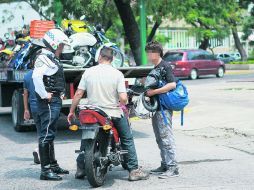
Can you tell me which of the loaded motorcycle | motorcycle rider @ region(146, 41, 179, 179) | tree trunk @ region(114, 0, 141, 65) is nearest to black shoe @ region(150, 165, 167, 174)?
motorcycle rider @ region(146, 41, 179, 179)

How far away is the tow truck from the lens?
11766 millimetres

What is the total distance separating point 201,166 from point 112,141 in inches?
63.0

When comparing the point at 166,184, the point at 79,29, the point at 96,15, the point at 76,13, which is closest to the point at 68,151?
the point at 166,184

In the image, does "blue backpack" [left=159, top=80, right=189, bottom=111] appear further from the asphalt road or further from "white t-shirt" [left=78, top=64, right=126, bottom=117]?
the asphalt road

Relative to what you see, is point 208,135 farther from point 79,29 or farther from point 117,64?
point 79,29

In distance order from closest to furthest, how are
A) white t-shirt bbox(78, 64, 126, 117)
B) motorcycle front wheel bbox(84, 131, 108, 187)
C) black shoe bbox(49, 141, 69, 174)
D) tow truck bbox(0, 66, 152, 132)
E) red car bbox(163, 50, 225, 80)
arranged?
motorcycle front wheel bbox(84, 131, 108, 187)
white t-shirt bbox(78, 64, 126, 117)
black shoe bbox(49, 141, 69, 174)
tow truck bbox(0, 66, 152, 132)
red car bbox(163, 50, 225, 80)

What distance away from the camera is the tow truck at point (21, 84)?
1177 centimetres

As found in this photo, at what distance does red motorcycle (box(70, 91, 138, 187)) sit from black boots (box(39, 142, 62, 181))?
553mm

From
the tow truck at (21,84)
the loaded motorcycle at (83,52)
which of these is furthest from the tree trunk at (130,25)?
the tow truck at (21,84)

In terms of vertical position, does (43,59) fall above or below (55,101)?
above

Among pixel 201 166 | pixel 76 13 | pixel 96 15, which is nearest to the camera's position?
pixel 201 166

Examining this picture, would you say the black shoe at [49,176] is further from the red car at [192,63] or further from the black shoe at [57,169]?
the red car at [192,63]

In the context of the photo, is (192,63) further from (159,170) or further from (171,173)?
(171,173)

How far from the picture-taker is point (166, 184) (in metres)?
7.51
